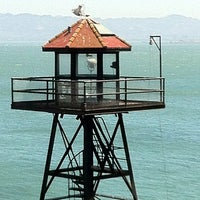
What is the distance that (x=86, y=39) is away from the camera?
24938mm

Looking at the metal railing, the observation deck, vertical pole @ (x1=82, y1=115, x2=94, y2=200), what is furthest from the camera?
vertical pole @ (x1=82, y1=115, x2=94, y2=200)

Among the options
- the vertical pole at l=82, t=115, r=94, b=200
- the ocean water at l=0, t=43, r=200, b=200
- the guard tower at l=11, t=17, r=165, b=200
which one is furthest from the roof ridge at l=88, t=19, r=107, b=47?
the ocean water at l=0, t=43, r=200, b=200

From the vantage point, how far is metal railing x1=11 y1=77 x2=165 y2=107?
24.3m

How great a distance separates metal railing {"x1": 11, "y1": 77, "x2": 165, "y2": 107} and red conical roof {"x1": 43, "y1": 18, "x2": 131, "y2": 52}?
0.92 m

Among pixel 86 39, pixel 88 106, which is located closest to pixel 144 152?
pixel 86 39

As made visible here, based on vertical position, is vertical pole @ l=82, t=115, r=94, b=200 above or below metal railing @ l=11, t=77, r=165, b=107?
below

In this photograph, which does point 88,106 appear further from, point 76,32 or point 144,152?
point 144,152

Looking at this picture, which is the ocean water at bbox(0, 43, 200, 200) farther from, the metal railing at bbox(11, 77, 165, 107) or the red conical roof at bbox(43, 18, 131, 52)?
the red conical roof at bbox(43, 18, 131, 52)

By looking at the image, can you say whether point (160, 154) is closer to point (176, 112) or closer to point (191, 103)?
point (176, 112)

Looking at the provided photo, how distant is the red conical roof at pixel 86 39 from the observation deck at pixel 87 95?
917 mm

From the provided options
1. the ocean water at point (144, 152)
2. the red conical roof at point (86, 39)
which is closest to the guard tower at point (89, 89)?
the red conical roof at point (86, 39)

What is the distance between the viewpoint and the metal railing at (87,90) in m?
24.3

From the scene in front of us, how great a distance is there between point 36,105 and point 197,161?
1224 inches

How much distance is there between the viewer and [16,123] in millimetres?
78625
